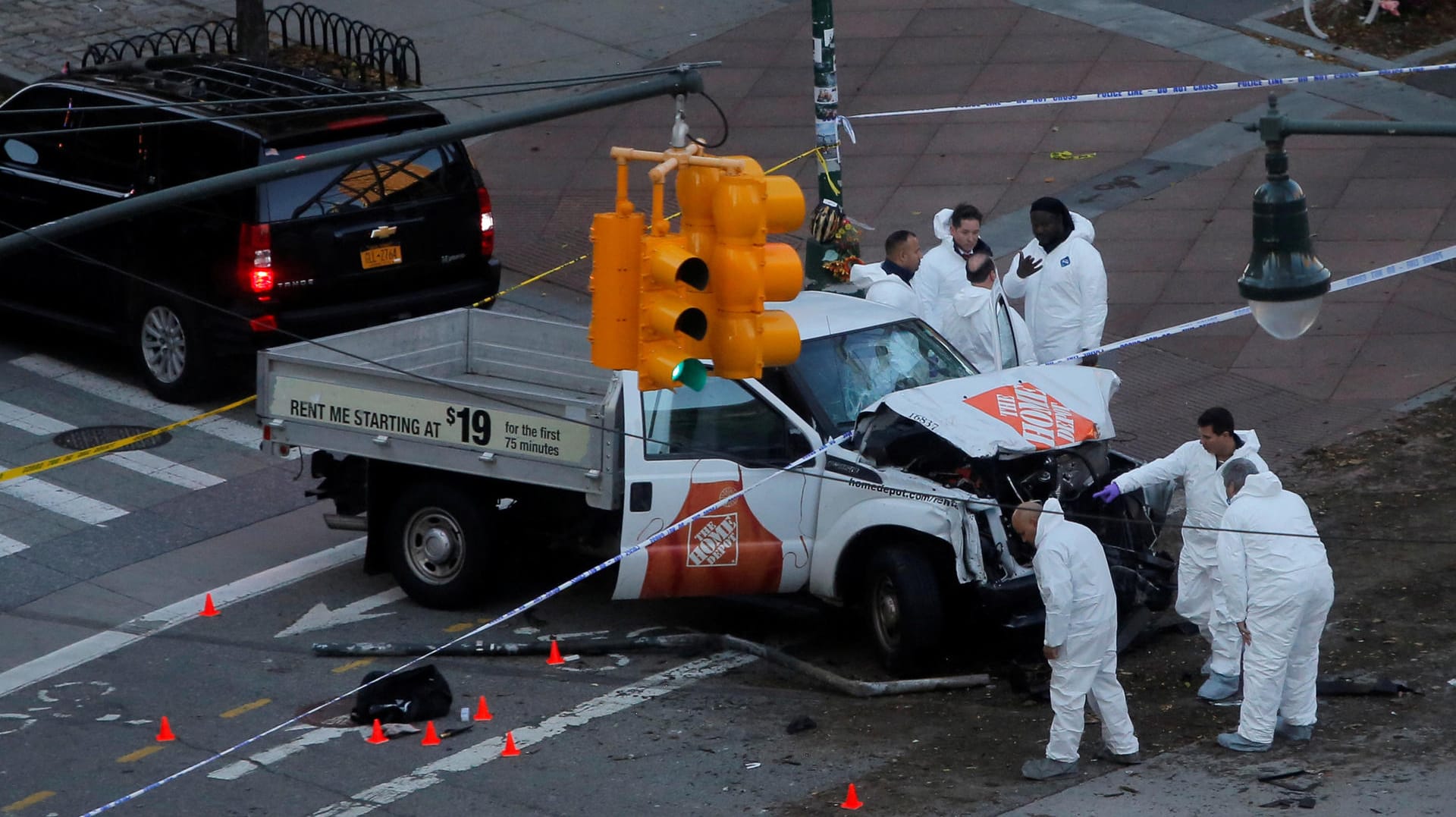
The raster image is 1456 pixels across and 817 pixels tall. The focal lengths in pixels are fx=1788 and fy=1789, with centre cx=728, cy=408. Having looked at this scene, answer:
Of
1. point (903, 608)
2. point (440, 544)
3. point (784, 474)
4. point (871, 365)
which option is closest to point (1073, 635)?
point (903, 608)

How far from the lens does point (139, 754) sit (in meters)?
8.58

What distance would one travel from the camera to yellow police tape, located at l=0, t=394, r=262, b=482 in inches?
478

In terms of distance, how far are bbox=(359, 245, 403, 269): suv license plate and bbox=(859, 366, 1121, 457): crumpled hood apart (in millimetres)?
4824

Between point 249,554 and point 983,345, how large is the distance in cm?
479

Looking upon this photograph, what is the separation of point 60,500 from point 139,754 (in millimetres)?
3895

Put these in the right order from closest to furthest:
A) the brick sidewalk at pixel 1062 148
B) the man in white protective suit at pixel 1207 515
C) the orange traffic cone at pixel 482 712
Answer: the man in white protective suit at pixel 1207 515, the orange traffic cone at pixel 482 712, the brick sidewalk at pixel 1062 148

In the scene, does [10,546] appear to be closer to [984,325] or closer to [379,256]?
[379,256]

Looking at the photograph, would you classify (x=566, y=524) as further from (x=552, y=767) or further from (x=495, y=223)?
(x=495, y=223)

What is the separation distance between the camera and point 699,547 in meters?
9.41

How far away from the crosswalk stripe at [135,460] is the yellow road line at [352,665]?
9.97 ft

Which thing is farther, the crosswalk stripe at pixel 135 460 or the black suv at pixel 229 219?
the black suv at pixel 229 219

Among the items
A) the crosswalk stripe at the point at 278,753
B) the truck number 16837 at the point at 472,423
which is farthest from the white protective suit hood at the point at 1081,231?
the crosswalk stripe at the point at 278,753

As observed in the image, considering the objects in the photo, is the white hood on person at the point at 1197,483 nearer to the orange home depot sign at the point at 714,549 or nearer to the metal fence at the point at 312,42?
the orange home depot sign at the point at 714,549

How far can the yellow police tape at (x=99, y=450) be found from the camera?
12133mm
